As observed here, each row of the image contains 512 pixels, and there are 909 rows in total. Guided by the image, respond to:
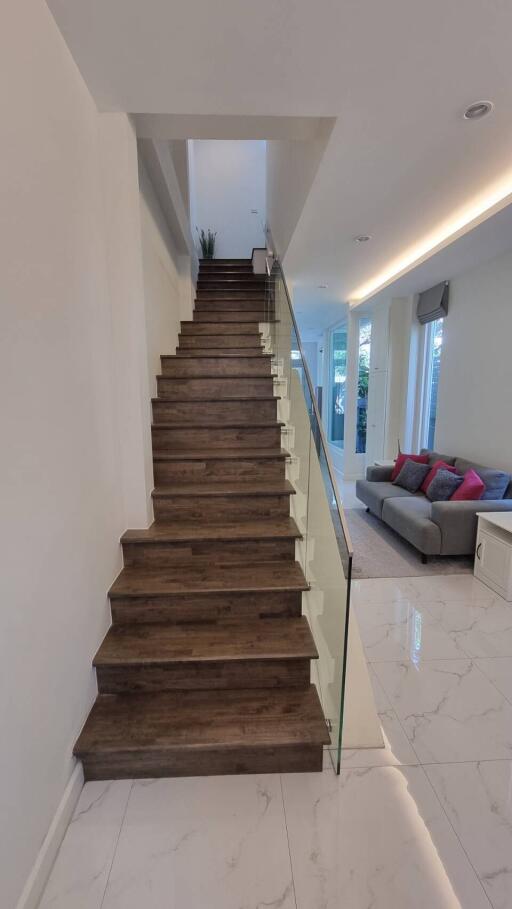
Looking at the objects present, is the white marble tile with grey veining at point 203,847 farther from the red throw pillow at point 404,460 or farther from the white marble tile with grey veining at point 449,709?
the red throw pillow at point 404,460

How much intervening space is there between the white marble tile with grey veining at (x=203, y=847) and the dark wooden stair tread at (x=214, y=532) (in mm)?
1056

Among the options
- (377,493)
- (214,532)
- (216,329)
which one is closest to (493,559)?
(377,493)

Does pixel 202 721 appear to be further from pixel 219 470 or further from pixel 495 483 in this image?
pixel 495 483

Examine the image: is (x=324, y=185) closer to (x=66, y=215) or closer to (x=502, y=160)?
(x=502, y=160)

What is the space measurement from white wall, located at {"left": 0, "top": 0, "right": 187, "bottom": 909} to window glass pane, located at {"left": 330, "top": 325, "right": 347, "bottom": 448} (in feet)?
24.2

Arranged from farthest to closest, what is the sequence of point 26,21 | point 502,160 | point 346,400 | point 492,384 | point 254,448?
point 346,400
point 492,384
point 254,448
point 502,160
point 26,21

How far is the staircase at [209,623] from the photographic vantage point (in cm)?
155

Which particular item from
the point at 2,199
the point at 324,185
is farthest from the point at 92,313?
the point at 324,185

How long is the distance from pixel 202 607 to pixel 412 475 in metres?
3.59

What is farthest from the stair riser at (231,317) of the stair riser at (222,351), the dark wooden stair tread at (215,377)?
the dark wooden stair tread at (215,377)

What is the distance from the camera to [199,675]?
175 centimetres

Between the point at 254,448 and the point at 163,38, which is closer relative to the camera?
the point at 163,38

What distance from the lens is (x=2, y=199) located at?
107 centimetres

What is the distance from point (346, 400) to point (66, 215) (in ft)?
19.8
